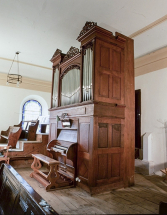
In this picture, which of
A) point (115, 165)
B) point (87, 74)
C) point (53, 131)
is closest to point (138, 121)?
point (115, 165)

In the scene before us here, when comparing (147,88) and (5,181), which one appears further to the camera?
(147,88)

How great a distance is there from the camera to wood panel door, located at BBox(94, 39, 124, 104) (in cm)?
380

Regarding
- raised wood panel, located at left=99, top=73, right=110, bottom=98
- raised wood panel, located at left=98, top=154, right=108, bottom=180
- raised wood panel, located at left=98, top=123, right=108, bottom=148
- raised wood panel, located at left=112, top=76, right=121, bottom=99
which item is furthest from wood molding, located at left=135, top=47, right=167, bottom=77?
raised wood panel, located at left=98, top=154, right=108, bottom=180

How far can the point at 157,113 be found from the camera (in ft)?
18.4

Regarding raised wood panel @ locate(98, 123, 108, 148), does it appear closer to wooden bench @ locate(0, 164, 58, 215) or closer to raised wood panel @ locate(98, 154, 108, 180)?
raised wood panel @ locate(98, 154, 108, 180)

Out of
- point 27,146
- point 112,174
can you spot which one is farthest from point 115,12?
point 27,146

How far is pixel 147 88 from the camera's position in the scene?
5.97m

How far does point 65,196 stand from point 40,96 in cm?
744

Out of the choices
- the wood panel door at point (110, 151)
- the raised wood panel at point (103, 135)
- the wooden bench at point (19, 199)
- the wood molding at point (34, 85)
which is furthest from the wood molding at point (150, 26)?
the wood molding at point (34, 85)

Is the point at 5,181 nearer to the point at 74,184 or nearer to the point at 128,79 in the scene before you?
the point at 74,184

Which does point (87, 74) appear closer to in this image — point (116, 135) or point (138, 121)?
point (116, 135)

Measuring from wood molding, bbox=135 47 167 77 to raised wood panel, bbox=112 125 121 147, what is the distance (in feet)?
9.66

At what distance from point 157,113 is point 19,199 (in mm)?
4890

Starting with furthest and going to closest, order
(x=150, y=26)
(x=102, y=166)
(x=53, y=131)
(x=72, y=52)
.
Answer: (x=53, y=131)
(x=72, y=52)
(x=150, y=26)
(x=102, y=166)
